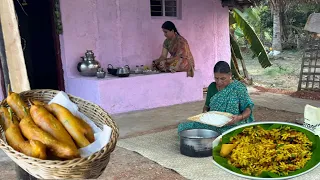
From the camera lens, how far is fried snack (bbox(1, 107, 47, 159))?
3.34ft

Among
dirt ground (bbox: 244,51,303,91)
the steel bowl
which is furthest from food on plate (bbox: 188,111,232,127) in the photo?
dirt ground (bbox: 244,51,303,91)

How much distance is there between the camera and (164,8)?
6.88m

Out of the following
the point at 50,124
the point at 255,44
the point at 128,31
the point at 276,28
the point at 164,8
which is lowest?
the point at 50,124

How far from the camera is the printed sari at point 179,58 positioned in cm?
620

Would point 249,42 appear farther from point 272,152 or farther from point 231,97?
point 272,152

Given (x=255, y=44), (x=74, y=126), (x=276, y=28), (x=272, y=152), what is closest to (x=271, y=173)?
(x=272, y=152)

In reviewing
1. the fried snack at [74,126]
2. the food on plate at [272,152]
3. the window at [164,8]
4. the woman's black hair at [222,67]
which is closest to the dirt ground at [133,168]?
the food on plate at [272,152]

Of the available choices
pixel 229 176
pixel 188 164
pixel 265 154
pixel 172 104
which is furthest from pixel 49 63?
pixel 265 154

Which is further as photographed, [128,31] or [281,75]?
[281,75]

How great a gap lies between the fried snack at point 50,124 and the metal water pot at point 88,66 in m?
4.49

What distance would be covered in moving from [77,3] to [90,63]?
106 cm

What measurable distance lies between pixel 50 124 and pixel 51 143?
8 centimetres

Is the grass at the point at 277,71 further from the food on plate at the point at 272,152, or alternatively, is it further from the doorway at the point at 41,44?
the food on plate at the point at 272,152

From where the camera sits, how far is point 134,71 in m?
6.16
